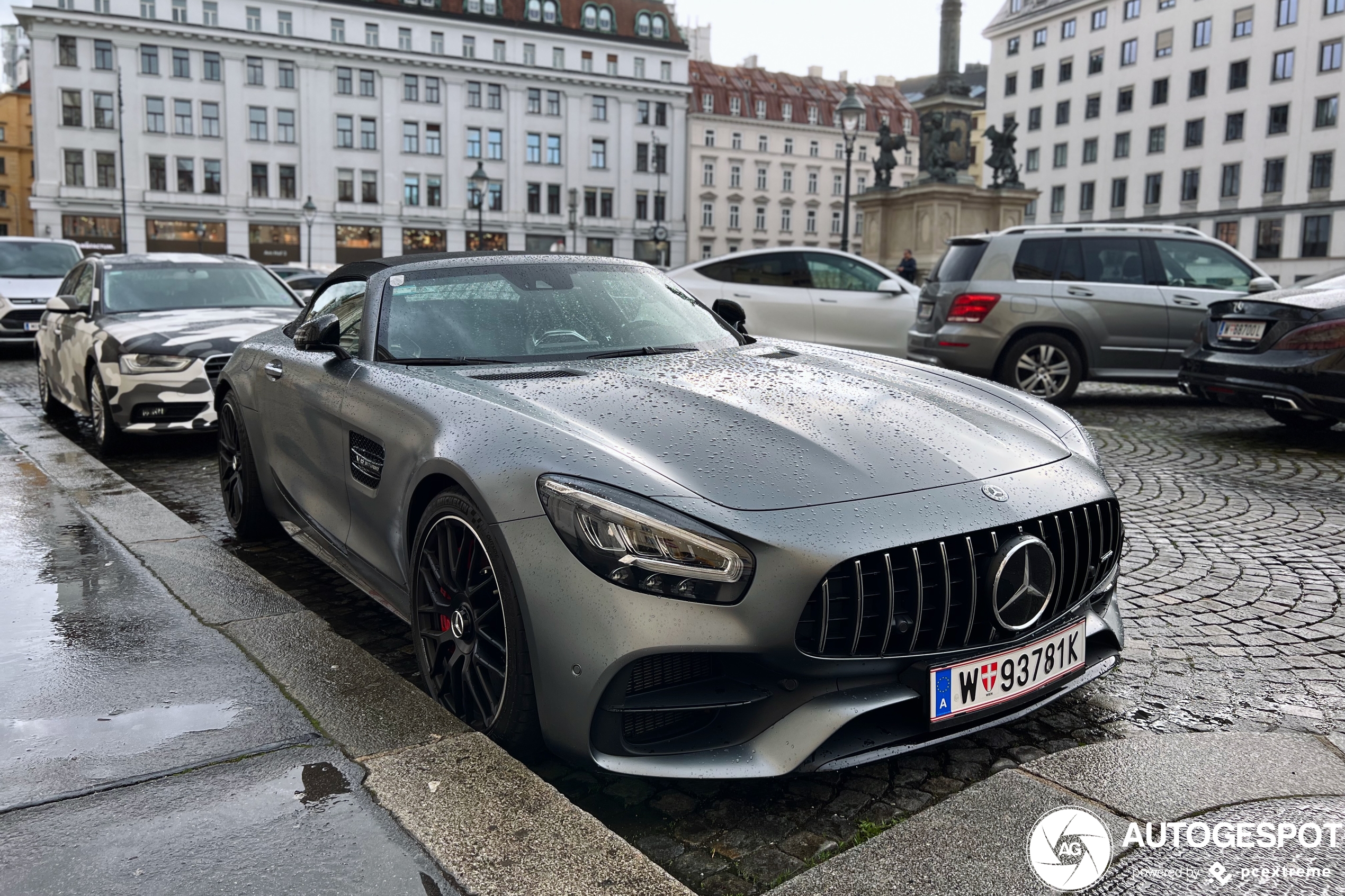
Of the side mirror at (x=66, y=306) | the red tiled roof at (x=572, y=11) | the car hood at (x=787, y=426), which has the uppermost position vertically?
the red tiled roof at (x=572, y=11)

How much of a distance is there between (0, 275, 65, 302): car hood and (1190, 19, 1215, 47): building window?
60950 mm

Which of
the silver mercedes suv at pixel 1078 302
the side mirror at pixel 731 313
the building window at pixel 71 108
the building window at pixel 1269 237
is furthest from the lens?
the building window at pixel 71 108

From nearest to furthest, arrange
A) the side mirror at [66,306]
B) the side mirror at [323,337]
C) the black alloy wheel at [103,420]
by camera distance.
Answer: the side mirror at [323,337] → the black alloy wheel at [103,420] → the side mirror at [66,306]

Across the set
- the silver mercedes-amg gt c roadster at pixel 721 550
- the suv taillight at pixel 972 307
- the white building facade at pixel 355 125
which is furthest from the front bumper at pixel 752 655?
the white building facade at pixel 355 125

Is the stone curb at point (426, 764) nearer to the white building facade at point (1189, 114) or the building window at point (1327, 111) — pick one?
the white building facade at point (1189, 114)

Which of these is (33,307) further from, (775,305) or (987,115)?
(987,115)

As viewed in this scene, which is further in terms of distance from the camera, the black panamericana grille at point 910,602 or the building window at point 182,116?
the building window at point 182,116

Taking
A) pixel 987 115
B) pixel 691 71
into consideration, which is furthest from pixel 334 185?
pixel 987 115

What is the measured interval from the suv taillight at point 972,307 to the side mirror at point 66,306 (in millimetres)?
7574

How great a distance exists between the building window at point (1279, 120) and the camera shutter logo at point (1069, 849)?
6320 cm

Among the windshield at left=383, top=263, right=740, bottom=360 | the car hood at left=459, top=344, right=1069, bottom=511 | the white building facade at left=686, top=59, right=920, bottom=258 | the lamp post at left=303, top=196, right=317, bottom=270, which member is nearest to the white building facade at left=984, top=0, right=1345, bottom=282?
the white building facade at left=686, top=59, right=920, bottom=258

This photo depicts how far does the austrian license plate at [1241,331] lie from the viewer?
8156mm

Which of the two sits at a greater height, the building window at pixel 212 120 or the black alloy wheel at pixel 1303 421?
the building window at pixel 212 120

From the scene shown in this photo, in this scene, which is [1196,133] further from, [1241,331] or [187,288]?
[187,288]
